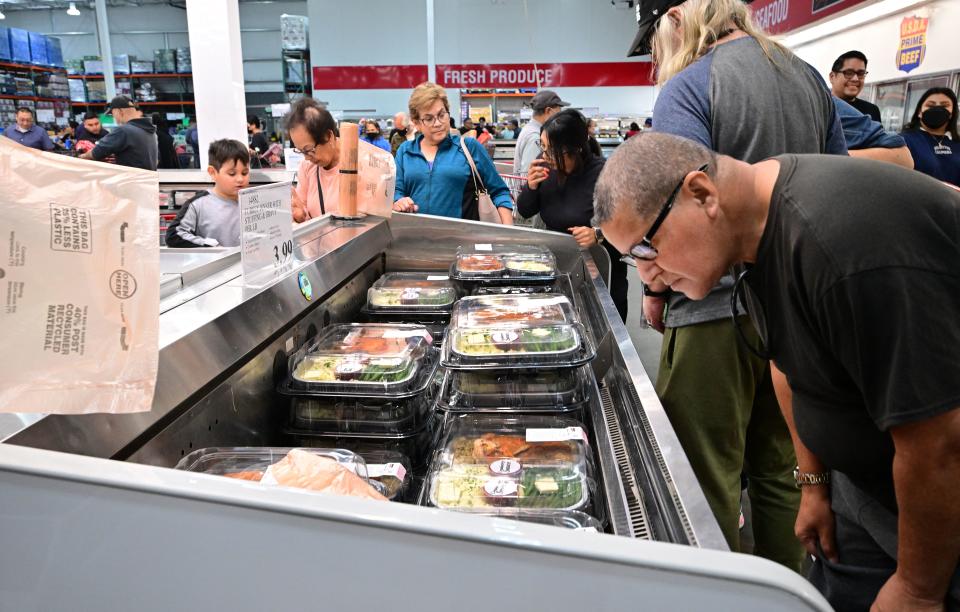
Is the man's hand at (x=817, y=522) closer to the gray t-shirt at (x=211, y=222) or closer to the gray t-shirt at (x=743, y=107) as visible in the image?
the gray t-shirt at (x=743, y=107)

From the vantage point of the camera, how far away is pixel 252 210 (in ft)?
5.31

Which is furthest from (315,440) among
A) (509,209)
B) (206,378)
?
(509,209)

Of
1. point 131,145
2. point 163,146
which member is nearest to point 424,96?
point 131,145

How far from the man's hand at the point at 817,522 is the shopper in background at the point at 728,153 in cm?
37

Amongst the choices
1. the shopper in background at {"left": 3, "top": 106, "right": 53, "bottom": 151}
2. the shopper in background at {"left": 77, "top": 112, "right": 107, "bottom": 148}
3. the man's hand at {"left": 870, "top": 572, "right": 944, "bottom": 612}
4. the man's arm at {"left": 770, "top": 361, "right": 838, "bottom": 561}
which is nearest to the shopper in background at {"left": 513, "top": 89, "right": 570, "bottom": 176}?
the man's arm at {"left": 770, "top": 361, "right": 838, "bottom": 561}

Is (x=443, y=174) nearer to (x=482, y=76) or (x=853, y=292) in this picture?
(x=853, y=292)

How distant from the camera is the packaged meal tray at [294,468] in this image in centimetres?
115

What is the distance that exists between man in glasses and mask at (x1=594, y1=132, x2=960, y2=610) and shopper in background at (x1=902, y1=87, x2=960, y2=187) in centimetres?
489

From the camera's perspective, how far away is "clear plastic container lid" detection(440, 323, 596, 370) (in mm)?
1774

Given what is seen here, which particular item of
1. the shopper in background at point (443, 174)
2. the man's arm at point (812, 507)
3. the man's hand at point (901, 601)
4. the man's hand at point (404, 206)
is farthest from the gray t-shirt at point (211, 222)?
the man's hand at point (901, 601)

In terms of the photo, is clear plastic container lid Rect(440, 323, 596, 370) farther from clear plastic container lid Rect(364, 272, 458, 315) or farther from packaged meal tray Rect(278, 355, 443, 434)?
clear plastic container lid Rect(364, 272, 458, 315)

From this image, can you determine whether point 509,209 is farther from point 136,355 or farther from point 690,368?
point 136,355

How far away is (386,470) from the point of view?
147 centimetres

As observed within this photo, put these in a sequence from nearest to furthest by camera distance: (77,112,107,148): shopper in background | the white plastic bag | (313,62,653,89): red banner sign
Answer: the white plastic bag
(77,112,107,148): shopper in background
(313,62,653,89): red banner sign
